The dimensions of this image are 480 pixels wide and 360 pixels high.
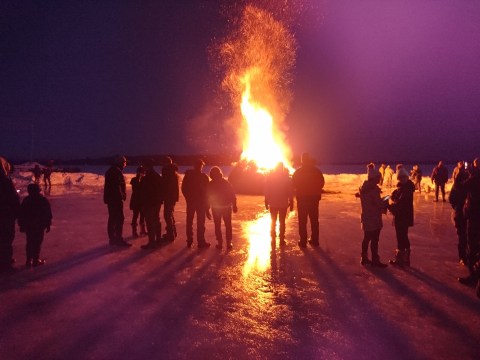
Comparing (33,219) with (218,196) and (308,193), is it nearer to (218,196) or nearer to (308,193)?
(218,196)

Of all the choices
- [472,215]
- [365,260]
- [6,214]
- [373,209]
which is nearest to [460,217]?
[472,215]

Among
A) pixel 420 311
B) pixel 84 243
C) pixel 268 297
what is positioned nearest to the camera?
pixel 420 311

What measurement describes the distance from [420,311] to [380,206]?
249 cm

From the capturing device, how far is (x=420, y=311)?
4.99 m

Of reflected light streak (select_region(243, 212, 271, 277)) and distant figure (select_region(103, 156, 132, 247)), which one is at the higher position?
distant figure (select_region(103, 156, 132, 247))

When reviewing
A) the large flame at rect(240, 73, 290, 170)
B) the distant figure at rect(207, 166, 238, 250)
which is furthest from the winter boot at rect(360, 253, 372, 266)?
the large flame at rect(240, 73, 290, 170)

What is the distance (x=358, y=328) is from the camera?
447 centimetres

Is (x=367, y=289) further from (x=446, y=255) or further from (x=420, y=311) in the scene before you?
(x=446, y=255)

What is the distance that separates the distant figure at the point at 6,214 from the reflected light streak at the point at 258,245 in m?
4.33

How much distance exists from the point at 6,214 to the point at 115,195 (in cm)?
232

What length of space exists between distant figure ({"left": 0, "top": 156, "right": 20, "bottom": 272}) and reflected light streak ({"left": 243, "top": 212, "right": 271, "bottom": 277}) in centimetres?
433

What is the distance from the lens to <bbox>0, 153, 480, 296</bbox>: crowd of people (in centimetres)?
688

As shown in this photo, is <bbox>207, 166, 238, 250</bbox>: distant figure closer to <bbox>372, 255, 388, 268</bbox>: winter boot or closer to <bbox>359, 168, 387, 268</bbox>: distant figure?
<bbox>359, 168, 387, 268</bbox>: distant figure

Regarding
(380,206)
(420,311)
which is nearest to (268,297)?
(420,311)
